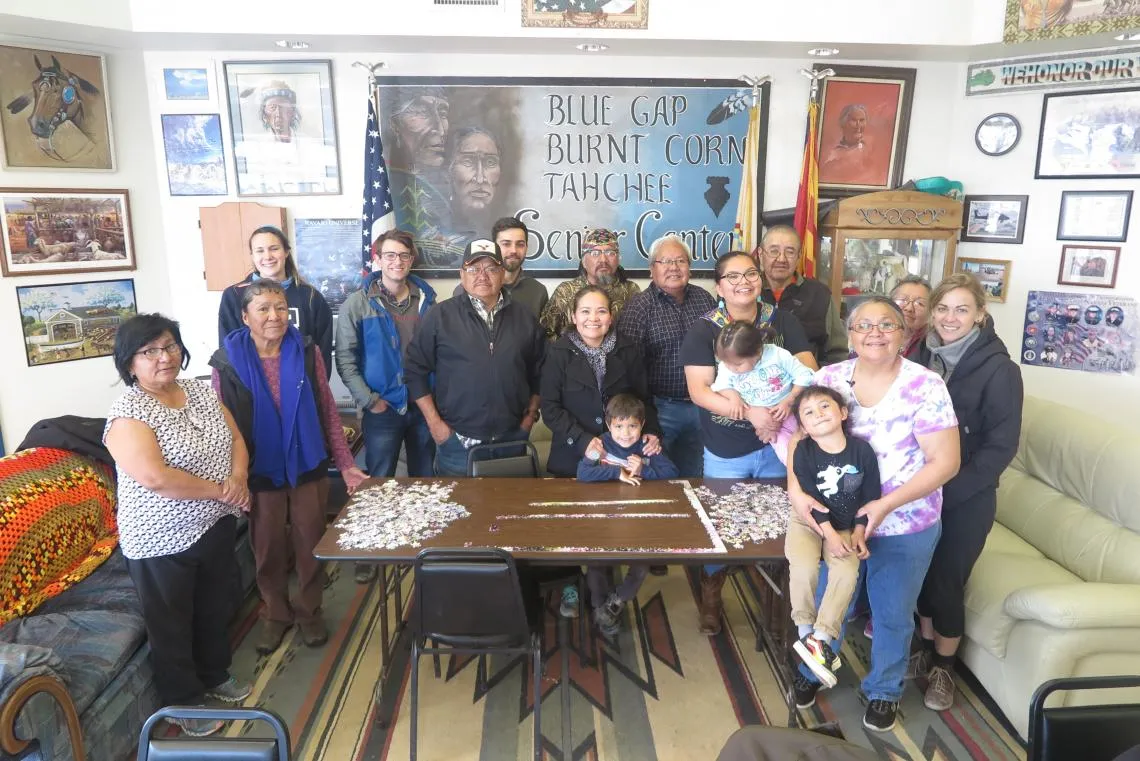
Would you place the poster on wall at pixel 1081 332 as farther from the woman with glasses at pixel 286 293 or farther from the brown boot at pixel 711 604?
the woman with glasses at pixel 286 293

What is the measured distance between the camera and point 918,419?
236cm

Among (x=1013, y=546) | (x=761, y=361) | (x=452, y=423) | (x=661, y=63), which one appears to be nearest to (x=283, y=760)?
(x=452, y=423)

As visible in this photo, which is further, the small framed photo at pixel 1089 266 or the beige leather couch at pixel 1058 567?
the small framed photo at pixel 1089 266

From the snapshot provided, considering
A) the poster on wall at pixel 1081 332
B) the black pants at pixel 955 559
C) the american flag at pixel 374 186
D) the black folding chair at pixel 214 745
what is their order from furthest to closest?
1. the american flag at pixel 374 186
2. the poster on wall at pixel 1081 332
3. the black pants at pixel 955 559
4. the black folding chair at pixel 214 745

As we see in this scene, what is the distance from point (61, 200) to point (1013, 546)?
5.67 metres

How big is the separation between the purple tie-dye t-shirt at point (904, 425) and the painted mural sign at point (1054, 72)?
3230 millimetres

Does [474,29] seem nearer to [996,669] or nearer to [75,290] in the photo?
[75,290]

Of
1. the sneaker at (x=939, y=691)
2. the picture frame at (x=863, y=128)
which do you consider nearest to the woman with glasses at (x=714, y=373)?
the sneaker at (x=939, y=691)

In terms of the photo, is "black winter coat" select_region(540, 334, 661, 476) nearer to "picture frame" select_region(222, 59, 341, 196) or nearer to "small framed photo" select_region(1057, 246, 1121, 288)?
"picture frame" select_region(222, 59, 341, 196)

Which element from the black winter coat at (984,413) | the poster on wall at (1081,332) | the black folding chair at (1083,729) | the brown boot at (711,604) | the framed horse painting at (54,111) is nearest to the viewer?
the black folding chair at (1083,729)

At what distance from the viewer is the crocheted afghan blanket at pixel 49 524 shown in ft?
8.82

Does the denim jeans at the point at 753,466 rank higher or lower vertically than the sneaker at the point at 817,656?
higher

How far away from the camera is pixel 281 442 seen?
291cm

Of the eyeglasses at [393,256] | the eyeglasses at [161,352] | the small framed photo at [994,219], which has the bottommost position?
the eyeglasses at [161,352]
